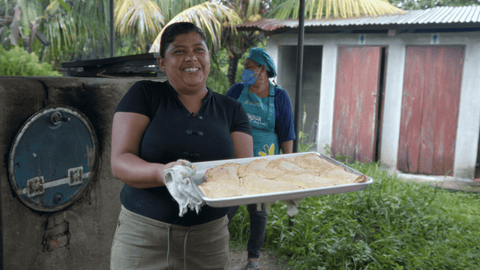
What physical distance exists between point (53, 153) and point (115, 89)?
68 cm

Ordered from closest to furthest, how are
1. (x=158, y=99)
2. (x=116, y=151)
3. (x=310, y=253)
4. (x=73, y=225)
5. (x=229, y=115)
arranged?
(x=116, y=151), (x=158, y=99), (x=229, y=115), (x=73, y=225), (x=310, y=253)

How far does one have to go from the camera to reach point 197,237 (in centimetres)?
161

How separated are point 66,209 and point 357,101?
667cm

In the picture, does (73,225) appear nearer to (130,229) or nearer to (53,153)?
(53,153)

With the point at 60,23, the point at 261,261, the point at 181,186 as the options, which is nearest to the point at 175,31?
the point at 181,186

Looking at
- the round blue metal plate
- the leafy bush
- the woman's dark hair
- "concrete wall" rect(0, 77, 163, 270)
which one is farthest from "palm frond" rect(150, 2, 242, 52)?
the woman's dark hair

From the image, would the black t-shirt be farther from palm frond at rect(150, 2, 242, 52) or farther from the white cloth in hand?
palm frond at rect(150, 2, 242, 52)

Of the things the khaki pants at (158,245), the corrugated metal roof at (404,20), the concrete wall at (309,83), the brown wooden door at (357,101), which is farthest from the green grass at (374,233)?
the concrete wall at (309,83)

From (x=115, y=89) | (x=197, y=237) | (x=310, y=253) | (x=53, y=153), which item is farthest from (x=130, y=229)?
(x=310, y=253)

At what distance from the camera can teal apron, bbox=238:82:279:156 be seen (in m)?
2.94

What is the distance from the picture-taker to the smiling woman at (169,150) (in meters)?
1.52

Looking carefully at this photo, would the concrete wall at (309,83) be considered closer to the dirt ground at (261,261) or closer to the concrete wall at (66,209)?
the dirt ground at (261,261)

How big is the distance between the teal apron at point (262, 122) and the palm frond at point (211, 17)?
568 cm

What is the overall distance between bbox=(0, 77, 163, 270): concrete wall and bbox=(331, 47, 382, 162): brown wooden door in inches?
237
